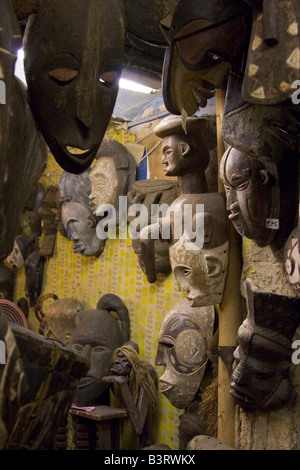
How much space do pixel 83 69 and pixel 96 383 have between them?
5.50 ft

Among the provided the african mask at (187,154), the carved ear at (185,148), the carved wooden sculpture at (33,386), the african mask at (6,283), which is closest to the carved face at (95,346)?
the african mask at (187,154)

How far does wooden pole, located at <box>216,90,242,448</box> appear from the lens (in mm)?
1621

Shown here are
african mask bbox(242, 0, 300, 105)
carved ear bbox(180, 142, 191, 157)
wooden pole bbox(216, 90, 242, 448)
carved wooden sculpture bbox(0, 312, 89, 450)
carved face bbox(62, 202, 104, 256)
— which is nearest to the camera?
carved wooden sculpture bbox(0, 312, 89, 450)

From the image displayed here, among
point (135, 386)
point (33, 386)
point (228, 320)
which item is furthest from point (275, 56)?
point (135, 386)

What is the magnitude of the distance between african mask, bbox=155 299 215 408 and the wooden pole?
0.21 meters

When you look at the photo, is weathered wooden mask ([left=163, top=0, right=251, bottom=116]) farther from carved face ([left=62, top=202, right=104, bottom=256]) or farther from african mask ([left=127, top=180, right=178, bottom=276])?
carved face ([left=62, top=202, right=104, bottom=256])

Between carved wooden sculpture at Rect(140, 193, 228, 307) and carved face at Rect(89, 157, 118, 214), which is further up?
carved face at Rect(89, 157, 118, 214)

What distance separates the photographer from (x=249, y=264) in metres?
1.60

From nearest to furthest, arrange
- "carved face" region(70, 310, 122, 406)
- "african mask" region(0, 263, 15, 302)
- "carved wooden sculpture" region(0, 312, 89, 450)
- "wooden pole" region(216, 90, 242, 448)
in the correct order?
"carved wooden sculpture" region(0, 312, 89, 450), "wooden pole" region(216, 90, 242, 448), "carved face" region(70, 310, 122, 406), "african mask" region(0, 263, 15, 302)

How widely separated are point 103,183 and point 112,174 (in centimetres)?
7

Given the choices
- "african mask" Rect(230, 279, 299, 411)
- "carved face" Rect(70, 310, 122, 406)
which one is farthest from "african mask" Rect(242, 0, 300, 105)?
"carved face" Rect(70, 310, 122, 406)

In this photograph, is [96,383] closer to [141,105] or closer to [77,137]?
[141,105]

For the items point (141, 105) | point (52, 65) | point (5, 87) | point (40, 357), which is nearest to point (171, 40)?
point (52, 65)

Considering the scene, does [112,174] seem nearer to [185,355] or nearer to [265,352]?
[185,355]
